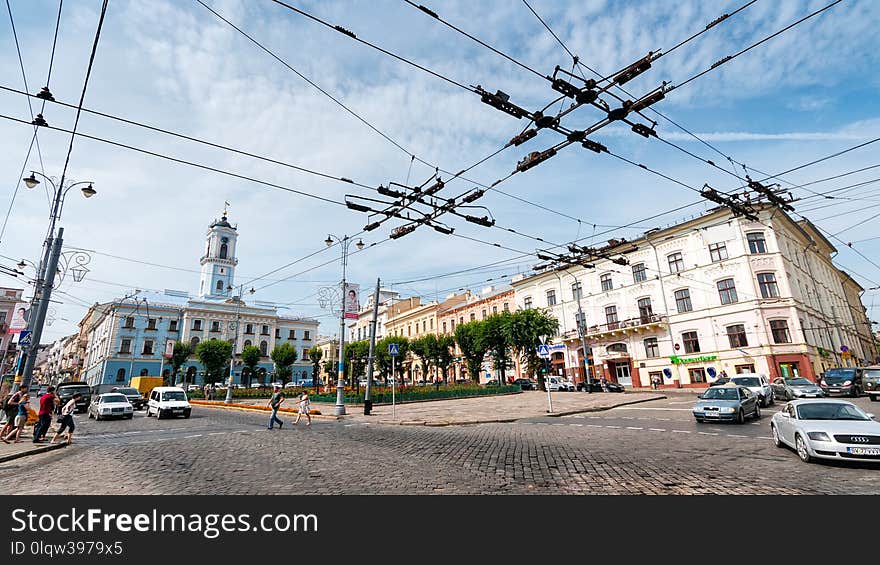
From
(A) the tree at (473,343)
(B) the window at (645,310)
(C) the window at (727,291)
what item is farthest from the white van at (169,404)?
(C) the window at (727,291)

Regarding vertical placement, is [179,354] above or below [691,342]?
above

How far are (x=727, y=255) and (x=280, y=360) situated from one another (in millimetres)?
52536

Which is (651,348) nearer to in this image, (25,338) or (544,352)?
(544,352)

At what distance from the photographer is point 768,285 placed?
113 feet

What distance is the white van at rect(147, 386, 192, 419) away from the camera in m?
21.5

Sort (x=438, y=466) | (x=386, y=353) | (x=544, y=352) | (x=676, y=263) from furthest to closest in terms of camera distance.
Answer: (x=386, y=353) → (x=676, y=263) → (x=544, y=352) → (x=438, y=466)

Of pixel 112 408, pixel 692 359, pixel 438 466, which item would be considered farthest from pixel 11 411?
pixel 692 359

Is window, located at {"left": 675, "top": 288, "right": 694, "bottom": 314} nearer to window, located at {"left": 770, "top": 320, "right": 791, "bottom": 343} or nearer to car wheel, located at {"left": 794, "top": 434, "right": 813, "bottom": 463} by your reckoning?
window, located at {"left": 770, "top": 320, "right": 791, "bottom": 343}

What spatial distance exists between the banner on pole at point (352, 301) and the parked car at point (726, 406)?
15485 mm

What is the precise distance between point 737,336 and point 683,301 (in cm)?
546

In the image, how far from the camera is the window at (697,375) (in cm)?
3681
